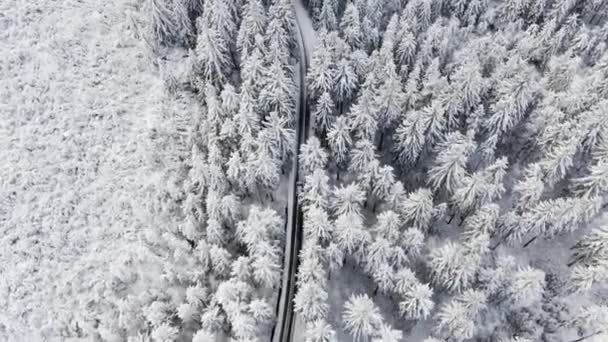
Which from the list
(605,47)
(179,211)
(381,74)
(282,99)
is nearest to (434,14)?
(381,74)

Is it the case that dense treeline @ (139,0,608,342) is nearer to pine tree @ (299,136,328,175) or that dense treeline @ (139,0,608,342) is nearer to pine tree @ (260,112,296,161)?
pine tree @ (260,112,296,161)

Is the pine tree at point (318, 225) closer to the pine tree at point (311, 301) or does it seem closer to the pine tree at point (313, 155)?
the pine tree at point (311, 301)

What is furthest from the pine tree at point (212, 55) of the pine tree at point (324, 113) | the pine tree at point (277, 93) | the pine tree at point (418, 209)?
the pine tree at point (418, 209)

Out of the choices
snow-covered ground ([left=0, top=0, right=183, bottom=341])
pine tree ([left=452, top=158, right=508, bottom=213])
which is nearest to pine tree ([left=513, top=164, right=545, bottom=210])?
pine tree ([left=452, top=158, right=508, bottom=213])

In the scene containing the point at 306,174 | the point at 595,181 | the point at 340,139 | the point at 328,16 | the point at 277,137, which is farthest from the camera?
the point at 328,16

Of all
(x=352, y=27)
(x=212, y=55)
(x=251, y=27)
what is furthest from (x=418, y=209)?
(x=251, y=27)

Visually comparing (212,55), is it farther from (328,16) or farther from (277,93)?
(328,16)
